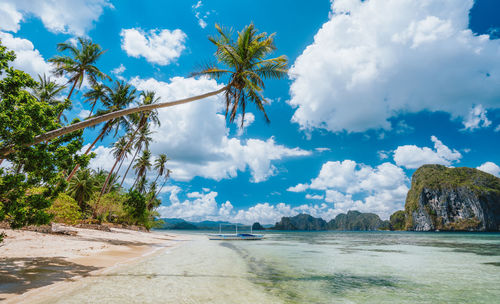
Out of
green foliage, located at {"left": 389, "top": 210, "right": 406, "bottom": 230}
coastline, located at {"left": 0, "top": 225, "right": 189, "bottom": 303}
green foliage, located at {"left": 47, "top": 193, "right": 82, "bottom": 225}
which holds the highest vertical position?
green foliage, located at {"left": 47, "top": 193, "right": 82, "bottom": 225}

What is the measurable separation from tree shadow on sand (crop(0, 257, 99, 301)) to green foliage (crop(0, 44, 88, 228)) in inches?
46.4

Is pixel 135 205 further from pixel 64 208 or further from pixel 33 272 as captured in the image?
pixel 33 272

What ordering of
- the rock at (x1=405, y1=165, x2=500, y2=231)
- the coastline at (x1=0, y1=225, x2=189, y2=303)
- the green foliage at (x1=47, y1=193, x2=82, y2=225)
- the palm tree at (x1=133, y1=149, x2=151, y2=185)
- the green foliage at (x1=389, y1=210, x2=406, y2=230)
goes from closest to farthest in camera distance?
the coastline at (x1=0, y1=225, x2=189, y2=303)
the green foliage at (x1=47, y1=193, x2=82, y2=225)
the palm tree at (x1=133, y1=149, x2=151, y2=185)
the rock at (x1=405, y1=165, x2=500, y2=231)
the green foliage at (x1=389, y1=210, x2=406, y2=230)

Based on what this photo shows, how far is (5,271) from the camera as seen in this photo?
5.61 metres

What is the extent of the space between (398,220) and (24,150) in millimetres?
198190

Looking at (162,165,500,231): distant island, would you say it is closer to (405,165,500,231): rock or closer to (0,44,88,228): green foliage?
(405,165,500,231): rock

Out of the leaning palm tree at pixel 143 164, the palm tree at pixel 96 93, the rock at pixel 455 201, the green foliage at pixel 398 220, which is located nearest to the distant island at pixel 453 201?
the rock at pixel 455 201

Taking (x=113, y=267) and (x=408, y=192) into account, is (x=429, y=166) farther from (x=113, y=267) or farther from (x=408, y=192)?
(x=113, y=267)

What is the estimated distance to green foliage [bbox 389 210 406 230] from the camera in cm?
16075

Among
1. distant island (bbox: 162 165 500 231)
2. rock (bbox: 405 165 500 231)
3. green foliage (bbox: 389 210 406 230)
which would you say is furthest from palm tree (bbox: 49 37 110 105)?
green foliage (bbox: 389 210 406 230)

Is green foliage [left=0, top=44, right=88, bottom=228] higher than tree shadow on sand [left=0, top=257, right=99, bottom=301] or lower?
higher

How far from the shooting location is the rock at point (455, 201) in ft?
379

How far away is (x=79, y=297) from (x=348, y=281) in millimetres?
7741

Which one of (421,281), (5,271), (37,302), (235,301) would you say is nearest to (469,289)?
(421,281)
